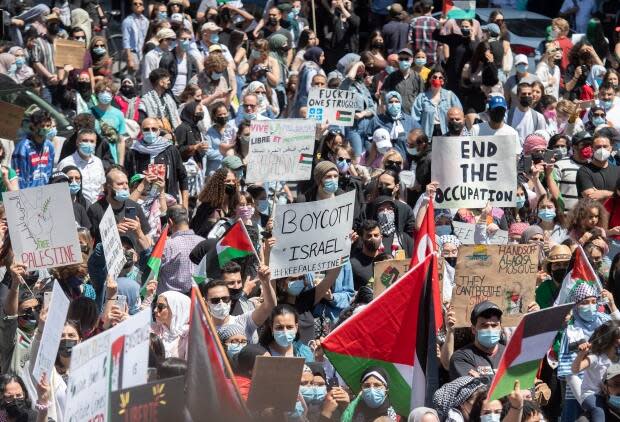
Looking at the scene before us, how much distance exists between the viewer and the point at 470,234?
14.6 m

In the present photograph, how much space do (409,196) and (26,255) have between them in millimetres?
4627

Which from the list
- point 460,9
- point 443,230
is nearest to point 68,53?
point 460,9

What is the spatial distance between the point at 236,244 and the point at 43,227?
56.5 inches

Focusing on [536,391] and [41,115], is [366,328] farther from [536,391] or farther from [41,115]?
[41,115]

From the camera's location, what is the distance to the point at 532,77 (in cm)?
2023

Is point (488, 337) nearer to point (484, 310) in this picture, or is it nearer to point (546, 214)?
point (484, 310)

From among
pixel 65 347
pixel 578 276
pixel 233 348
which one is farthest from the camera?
pixel 578 276

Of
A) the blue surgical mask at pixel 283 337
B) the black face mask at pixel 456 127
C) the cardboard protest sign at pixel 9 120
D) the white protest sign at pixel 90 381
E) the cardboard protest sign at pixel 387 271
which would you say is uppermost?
the white protest sign at pixel 90 381

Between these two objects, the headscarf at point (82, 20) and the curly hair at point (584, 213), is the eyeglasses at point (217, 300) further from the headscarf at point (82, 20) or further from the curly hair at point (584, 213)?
the headscarf at point (82, 20)

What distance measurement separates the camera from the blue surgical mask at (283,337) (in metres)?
11.5

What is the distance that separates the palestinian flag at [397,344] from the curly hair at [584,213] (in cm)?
339

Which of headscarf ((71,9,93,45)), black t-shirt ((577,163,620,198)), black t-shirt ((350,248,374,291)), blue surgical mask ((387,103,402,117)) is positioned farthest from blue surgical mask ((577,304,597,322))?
headscarf ((71,9,93,45))

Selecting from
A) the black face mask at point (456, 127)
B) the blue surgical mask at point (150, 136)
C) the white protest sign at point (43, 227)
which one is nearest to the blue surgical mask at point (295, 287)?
the white protest sign at point (43, 227)

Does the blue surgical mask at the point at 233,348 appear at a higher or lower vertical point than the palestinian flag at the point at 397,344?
lower
